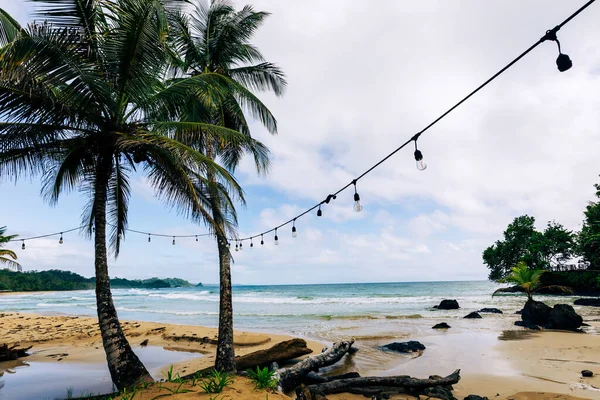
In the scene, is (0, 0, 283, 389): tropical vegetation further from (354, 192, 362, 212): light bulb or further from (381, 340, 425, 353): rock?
(381, 340, 425, 353): rock

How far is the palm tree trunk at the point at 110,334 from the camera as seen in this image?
661 cm

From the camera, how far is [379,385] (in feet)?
21.7

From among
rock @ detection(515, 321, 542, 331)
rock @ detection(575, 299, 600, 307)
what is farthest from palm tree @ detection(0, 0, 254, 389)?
rock @ detection(575, 299, 600, 307)

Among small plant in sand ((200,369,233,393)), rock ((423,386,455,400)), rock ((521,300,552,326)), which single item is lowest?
rock ((521,300,552,326))

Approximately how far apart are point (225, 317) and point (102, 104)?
571cm

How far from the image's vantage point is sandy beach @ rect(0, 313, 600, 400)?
6.86 m

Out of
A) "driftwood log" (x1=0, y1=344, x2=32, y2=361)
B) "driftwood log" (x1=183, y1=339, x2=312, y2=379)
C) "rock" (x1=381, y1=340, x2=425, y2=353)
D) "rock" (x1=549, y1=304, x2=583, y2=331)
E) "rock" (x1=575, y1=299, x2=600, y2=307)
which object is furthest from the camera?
"rock" (x1=575, y1=299, x2=600, y2=307)

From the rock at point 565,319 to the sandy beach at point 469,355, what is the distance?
3.41 ft

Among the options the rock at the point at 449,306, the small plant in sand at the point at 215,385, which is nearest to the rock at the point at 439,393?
the small plant in sand at the point at 215,385

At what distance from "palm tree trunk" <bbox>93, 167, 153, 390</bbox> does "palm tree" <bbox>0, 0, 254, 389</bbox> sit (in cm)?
2

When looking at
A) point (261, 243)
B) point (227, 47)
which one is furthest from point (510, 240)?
point (227, 47)

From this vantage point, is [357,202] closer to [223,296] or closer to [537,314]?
[223,296]

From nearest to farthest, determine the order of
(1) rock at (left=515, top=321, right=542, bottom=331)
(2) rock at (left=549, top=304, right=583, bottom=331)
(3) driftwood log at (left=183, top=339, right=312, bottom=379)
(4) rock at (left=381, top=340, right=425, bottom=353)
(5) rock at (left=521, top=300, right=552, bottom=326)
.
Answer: (3) driftwood log at (left=183, top=339, right=312, bottom=379), (4) rock at (left=381, top=340, right=425, bottom=353), (2) rock at (left=549, top=304, right=583, bottom=331), (1) rock at (left=515, top=321, right=542, bottom=331), (5) rock at (left=521, top=300, right=552, bottom=326)

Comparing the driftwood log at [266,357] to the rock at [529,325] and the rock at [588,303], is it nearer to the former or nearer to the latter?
the rock at [529,325]
